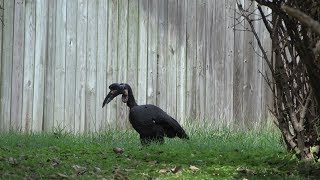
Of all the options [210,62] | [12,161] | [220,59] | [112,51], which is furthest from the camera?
[220,59]

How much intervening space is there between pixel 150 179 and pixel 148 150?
1.81 m

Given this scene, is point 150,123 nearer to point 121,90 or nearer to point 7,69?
point 121,90

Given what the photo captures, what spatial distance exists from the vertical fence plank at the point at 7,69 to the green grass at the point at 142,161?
1083 mm

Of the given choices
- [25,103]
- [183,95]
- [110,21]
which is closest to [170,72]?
[183,95]

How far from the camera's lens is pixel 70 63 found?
10094mm

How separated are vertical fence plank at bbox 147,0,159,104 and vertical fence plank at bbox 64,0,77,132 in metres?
1.18

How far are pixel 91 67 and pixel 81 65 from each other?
0.15 meters

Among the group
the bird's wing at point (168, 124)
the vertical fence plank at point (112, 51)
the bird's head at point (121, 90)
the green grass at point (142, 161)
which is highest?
the vertical fence plank at point (112, 51)

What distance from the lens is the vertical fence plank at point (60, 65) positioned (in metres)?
9.96

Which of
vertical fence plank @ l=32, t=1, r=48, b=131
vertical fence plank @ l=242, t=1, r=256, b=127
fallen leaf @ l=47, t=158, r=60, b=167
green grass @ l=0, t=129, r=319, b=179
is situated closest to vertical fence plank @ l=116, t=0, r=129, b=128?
vertical fence plank @ l=32, t=1, r=48, b=131

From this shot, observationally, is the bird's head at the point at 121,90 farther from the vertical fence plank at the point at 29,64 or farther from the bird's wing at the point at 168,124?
the vertical fence plank at the point at 29,64

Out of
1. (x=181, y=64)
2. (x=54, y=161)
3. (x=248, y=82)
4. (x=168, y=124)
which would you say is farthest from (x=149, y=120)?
(x=248, y=82)

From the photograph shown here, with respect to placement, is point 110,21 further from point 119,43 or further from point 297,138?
point 297,138

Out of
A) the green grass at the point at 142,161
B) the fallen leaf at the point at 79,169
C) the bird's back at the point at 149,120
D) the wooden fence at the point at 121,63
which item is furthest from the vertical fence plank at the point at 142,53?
the fallen leaf at the point at 79,169
